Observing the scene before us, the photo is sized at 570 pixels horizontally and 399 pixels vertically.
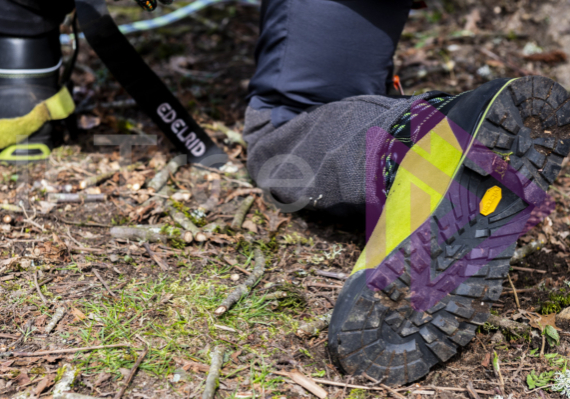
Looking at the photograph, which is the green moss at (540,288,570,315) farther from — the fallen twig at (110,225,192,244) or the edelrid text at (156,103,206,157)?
the edelrid text at (156,103,206,157)

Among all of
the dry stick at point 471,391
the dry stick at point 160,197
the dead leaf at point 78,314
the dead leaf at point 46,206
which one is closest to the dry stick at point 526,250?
the dry stick at point 471,391

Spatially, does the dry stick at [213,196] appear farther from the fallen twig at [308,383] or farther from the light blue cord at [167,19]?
the light blue cord at [167,19]

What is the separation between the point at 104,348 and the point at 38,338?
216 mm

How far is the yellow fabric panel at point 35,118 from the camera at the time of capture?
212 centimetres

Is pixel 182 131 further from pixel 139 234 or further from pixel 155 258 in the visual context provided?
pixel 155 258

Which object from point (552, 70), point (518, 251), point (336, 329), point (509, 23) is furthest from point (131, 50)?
point (509, 23)

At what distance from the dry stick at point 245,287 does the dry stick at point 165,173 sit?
65 cm

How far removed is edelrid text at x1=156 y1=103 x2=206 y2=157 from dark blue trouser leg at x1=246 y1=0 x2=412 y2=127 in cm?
46

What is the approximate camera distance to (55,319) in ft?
4.70

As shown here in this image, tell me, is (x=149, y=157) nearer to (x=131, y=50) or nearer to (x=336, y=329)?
(x=131, y=50)

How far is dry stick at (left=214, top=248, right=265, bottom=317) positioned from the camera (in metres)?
1.49

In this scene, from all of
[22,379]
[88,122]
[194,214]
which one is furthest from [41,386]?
[88,122]

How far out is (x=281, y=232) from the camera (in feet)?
6.35

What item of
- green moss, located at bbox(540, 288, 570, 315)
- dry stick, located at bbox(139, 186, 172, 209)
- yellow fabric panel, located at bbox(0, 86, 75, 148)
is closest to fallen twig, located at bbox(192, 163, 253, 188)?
dry stick, located at bbox(139, 186, 172, 209)
